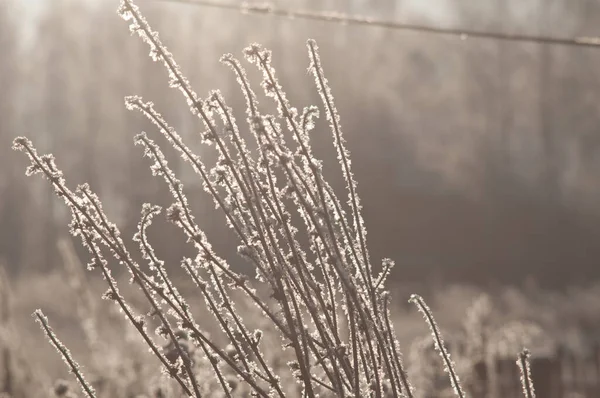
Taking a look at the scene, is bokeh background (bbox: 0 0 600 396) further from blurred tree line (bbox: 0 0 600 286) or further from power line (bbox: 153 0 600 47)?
power line (bbox: 153 0 600 47)

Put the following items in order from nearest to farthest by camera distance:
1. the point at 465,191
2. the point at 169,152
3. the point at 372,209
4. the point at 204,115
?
the point at 204,115 < the point at 372,209 < the point at 465,191 < the point at 169,152

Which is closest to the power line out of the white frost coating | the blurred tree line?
the white frost coating

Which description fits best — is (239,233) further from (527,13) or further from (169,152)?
(527,13)

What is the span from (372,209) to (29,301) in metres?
9.03

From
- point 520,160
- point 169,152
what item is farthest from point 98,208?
point 520,160

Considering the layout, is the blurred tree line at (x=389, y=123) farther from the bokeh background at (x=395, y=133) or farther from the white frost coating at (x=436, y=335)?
the white frost coating at (x=436, y=335)

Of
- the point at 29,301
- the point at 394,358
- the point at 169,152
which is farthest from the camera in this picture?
the point at 169,152

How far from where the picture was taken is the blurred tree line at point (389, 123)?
20688 millimetres

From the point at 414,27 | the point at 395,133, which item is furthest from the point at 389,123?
the point at 414,27

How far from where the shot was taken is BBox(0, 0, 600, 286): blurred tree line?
814 inches

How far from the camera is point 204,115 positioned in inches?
68.9

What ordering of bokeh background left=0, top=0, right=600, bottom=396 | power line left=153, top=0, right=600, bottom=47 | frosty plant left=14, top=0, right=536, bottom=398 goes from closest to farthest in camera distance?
frosty plant left=14, top=0, right=536, bottom=398 → power line left=153, top=0, right=600, bottom=47 → bokeh background left=0, top=0, right=600, bottom=396

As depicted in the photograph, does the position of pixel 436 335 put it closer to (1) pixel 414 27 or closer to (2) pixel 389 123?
(1) pixel 414 27

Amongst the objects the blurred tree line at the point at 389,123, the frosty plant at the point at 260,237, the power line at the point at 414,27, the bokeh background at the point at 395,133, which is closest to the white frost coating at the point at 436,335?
the frosty plant at the point at 260,237
